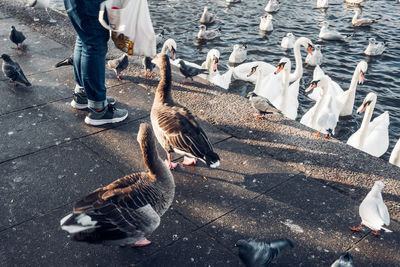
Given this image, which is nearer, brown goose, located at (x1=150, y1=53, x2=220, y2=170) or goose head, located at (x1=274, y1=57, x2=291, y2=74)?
brown goose, located at (x1=150, y1=53, x2=220, y2=170)

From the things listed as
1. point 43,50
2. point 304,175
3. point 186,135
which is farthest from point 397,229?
point 43,50

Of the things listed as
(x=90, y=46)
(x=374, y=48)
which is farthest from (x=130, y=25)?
(x=374, y=48)

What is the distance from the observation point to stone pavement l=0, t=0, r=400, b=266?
3.67 metres

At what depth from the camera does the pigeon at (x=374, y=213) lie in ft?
12.5

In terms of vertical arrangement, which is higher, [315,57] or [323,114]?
[323,114]

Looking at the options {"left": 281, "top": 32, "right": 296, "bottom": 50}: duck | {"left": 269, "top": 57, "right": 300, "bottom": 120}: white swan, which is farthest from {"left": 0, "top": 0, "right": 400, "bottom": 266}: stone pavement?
{"left": 281, "top": 32, "right": 296, "bottom": 50}: duck

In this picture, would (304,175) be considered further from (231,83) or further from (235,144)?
(231,83)

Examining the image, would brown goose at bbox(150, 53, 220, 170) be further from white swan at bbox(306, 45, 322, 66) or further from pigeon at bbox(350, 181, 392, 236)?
white swan at bbox(306, 45, 322, 66)

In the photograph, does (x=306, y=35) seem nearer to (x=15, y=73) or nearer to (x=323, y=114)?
(x=323, y=114)

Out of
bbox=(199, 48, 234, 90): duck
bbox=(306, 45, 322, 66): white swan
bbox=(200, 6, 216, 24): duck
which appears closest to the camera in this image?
bbox=(199, 48, 234, 90): duck

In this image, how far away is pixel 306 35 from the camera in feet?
47.5

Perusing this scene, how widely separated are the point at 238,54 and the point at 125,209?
959 centimetres

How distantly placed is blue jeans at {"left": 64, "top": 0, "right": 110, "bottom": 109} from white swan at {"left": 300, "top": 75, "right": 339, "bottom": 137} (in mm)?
3815

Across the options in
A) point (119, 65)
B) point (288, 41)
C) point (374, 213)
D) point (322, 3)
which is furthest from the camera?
point (322, 3)
